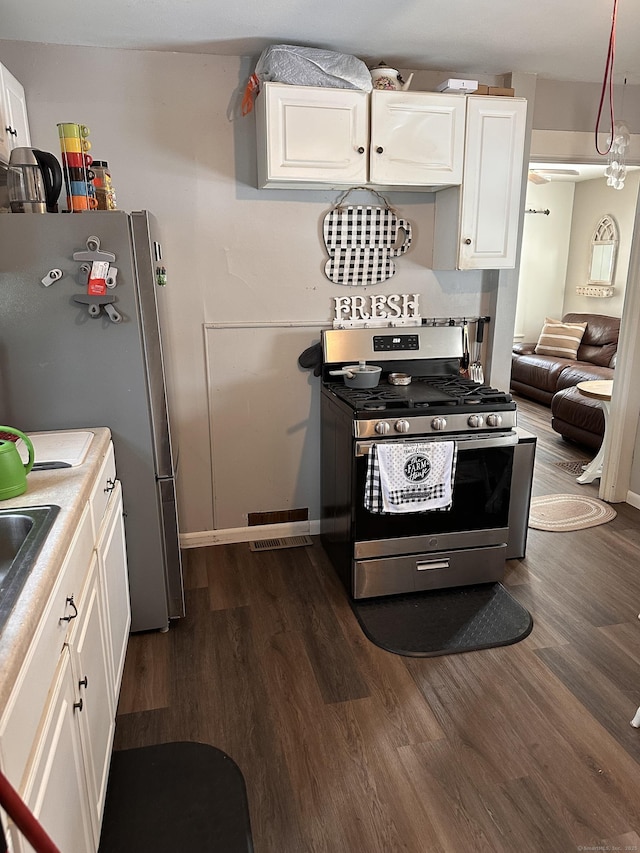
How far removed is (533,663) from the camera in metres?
2.28

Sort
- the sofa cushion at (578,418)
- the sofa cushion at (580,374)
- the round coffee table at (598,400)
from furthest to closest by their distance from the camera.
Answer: the sofa cushion at (580,374) < the sofa cushion at (578,418) < the round coffee table at (598,400)

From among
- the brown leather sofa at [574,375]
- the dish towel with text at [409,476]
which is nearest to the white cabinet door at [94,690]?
the dish towel with text at [409,476]

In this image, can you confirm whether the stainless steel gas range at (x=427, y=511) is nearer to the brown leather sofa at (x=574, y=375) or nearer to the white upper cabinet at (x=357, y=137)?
the white upper cabinet at (x=357, y=137)

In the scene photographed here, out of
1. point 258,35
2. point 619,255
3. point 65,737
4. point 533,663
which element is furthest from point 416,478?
point 619,255

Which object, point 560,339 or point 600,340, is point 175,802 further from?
point 560,339

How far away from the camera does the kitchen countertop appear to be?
3.12 ft

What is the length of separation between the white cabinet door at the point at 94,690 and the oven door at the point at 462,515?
1.19 meters

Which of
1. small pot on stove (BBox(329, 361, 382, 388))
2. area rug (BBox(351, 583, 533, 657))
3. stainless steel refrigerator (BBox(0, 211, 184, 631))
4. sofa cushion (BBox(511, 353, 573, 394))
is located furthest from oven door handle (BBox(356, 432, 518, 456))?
sofa cushion (BBox(511, 353, 573, 394))

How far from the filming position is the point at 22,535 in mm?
1457

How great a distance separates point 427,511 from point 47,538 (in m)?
1.67

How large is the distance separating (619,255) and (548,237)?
0.99 meters

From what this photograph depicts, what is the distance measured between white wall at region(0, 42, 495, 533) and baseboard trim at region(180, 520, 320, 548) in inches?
1.6

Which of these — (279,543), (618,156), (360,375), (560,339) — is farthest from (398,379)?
(560,339)

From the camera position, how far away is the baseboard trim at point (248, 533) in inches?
127
